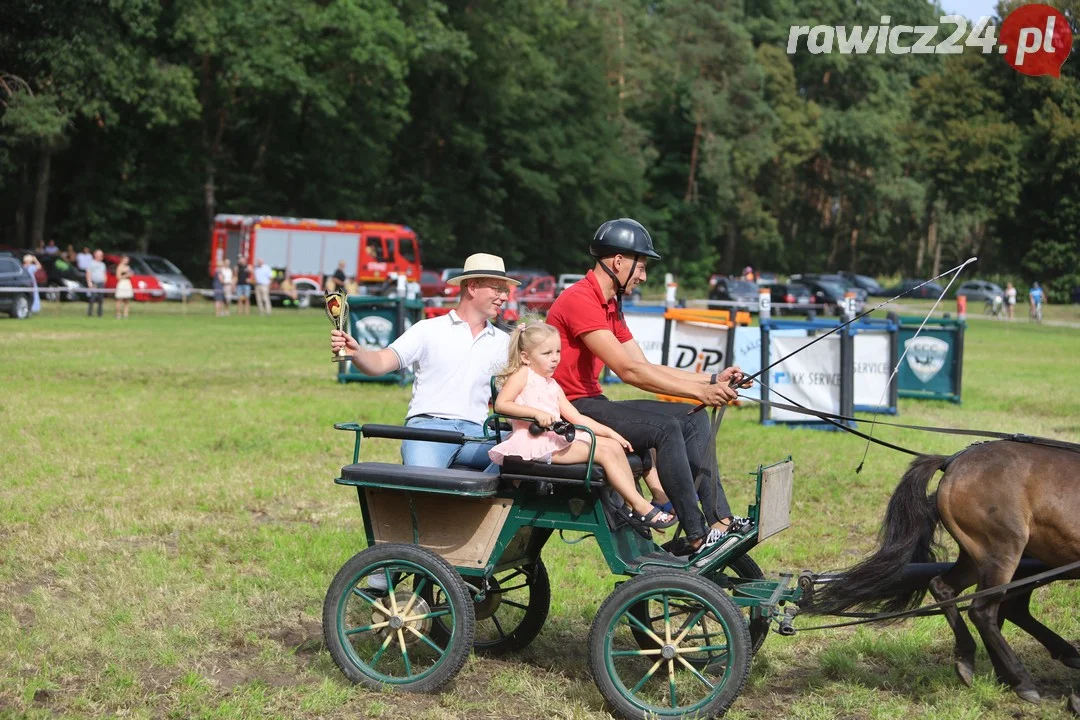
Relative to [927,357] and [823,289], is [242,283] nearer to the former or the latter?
[927,357]

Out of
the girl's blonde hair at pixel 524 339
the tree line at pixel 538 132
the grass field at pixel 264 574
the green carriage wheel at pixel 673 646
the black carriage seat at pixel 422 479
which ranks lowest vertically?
the grass field at pixel 264 574

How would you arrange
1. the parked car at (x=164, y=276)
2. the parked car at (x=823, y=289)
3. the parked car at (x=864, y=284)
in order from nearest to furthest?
the parked car at (x=164, y=276) < the parked car at (x=823, y=289) < the parked car at (x=864, y=284)

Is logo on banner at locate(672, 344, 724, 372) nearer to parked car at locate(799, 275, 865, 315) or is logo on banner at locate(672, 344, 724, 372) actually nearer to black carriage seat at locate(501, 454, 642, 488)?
black carriage seat at locate(501, 454, 642, 488)

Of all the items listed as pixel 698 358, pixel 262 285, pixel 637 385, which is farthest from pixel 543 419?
pixel 262 285

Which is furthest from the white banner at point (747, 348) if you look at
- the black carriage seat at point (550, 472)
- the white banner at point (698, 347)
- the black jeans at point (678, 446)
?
the black carriage seat at point (550, 472)

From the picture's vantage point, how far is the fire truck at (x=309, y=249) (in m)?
43.8

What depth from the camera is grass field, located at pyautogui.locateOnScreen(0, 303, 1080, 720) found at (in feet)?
17.9

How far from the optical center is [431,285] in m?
48.1

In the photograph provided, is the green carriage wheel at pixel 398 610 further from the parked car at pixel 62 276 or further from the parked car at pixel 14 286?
the parked car at pixel 62 276

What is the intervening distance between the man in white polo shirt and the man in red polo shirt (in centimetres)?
50

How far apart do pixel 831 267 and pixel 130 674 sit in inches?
3283

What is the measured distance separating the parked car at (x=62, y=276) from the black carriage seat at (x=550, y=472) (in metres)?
34.8

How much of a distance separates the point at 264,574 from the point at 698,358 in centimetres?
885

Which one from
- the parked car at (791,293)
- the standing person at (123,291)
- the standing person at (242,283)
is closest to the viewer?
the standing person at (123,291)
